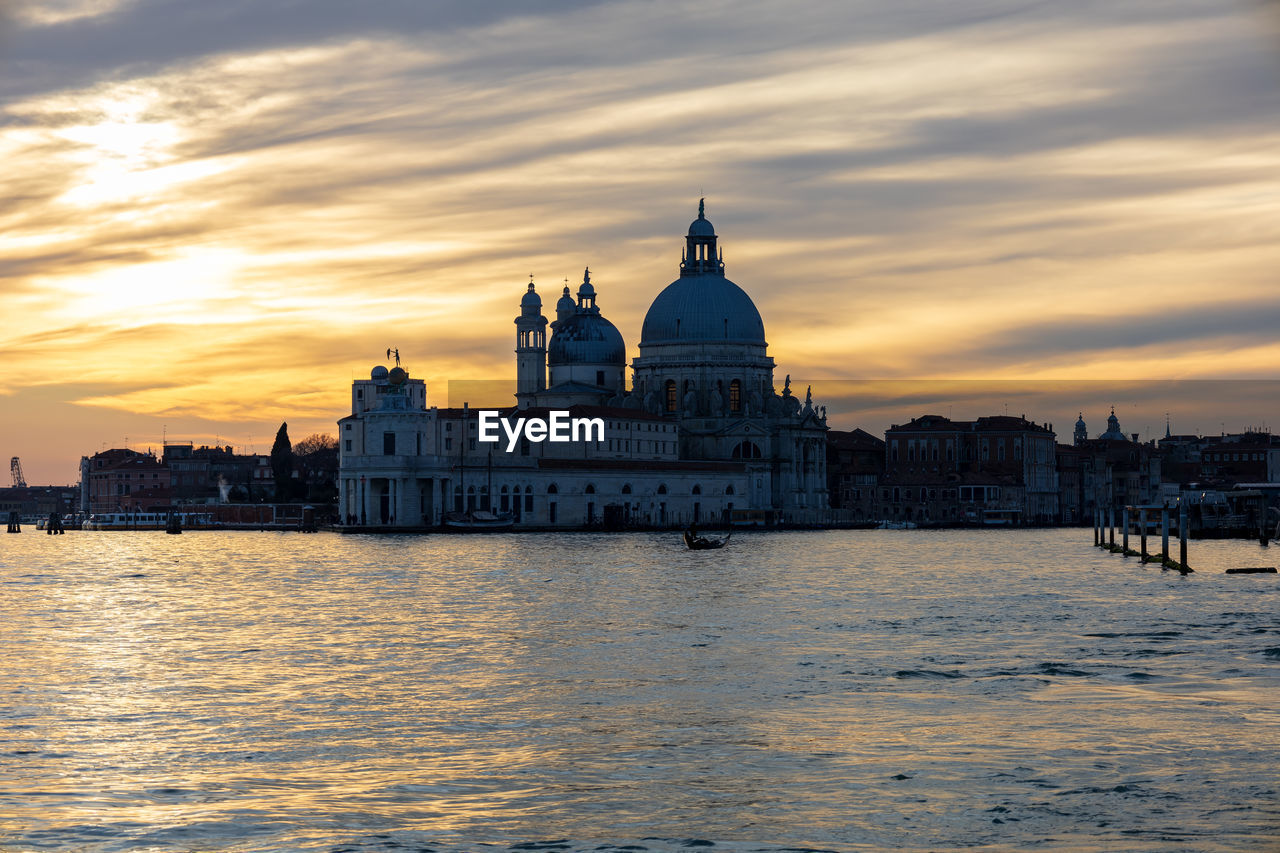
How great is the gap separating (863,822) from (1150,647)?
1312 cm

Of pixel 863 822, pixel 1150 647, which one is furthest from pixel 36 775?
pixel 1150 647

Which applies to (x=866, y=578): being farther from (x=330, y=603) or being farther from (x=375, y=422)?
(x=375, y=422)

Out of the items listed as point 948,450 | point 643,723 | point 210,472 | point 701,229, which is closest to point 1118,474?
point 948,450

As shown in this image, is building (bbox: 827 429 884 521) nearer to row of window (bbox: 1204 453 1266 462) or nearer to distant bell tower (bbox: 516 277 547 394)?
distant bell tower (bbox: 516 277 547 394)

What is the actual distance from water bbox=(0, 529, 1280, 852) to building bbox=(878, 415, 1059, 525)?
292ft

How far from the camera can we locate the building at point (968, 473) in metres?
127

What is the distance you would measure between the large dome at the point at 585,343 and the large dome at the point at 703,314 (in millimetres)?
4376

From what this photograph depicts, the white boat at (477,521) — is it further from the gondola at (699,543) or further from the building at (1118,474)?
the building at (1118,474)

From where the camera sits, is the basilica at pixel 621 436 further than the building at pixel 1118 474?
No

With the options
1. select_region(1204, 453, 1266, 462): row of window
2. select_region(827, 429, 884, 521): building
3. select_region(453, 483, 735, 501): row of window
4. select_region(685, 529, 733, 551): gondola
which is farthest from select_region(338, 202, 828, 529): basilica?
select_region(1204, 453, 1266, 462): row of window

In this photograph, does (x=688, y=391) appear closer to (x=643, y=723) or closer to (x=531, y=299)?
(x=531, y=299)

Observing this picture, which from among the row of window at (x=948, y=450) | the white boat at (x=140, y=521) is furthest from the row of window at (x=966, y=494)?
the white boat at (x=140, y=521)

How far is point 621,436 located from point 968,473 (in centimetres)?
2937

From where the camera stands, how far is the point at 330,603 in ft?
123
